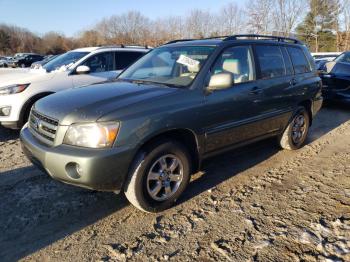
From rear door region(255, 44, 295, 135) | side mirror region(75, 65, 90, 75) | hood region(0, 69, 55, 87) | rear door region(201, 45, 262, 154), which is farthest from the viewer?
side mirror region(75, 65, 90, 75)

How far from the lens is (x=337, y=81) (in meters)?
9.28

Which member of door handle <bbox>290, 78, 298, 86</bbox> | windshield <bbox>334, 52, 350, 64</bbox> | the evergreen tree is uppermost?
the evergreen tree

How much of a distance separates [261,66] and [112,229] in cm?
289

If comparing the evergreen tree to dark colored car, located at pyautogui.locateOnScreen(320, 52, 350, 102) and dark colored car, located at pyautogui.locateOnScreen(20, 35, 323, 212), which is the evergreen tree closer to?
dark colored car, located at pyautogui.locateOnScreen(320, 52, 350, 102)

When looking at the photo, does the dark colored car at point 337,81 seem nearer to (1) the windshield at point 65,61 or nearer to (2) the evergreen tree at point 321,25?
(1) the windshield at point 65,61

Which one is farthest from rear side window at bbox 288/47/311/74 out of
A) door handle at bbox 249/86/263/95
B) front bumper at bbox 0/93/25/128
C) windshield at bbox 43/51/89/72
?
front bumper at bbox 0/93/25/128

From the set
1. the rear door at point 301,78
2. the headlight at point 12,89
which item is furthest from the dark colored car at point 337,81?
the headlight at point 12,89

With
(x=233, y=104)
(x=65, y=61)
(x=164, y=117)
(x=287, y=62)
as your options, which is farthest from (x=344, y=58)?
(x=164, y=117)

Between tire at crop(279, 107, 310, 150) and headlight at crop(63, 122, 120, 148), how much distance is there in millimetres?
3293

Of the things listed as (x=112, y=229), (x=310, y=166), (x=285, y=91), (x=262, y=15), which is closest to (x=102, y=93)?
(x=112, y=229)

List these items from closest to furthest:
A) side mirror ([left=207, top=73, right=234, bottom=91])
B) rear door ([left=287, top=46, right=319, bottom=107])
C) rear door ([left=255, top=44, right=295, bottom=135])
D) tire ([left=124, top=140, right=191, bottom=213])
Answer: tire ([left=124, top=140, right=191, bottom=213]), side mirror ([left=207, top=73, right=234, bottom=91]), rear door ([left=255, top=44, right=295, bottom=135]), rear door ([left=287, top=46, right=319, bottom=107])

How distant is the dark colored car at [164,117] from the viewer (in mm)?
3107

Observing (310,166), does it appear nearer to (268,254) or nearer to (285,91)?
(285,91)

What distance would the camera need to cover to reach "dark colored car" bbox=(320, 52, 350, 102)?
9.20m
